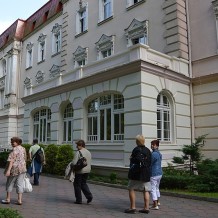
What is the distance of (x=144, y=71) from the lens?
13.2m

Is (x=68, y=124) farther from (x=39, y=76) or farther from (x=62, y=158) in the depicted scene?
(x=39, y=76)

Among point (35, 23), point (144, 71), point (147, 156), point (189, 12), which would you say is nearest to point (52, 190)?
point (147, 156)

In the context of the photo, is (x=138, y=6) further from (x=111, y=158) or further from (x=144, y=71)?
(x=111, y=158)

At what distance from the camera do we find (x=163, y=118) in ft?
46.9

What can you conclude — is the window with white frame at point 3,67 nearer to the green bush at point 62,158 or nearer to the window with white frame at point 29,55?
the window with white frame at point 29,55

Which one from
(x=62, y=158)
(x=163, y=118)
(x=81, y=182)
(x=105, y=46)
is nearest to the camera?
(x=81, y=182)

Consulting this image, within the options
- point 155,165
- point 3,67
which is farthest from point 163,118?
point 3,67

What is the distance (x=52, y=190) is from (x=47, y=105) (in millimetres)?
8805

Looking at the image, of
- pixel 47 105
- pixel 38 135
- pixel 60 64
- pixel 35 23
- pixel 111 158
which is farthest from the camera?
pixel 35 23

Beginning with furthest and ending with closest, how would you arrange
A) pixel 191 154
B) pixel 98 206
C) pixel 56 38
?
pixel 56 38, pixel 191 154, pixel 98 206

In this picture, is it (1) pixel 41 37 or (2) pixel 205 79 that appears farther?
(1) pixel 41 37

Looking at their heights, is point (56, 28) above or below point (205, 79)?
above

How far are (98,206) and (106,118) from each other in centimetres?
702

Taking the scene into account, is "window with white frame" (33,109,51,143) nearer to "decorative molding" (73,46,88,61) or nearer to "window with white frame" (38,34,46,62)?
"decorative molding" (73,46,88,61)
